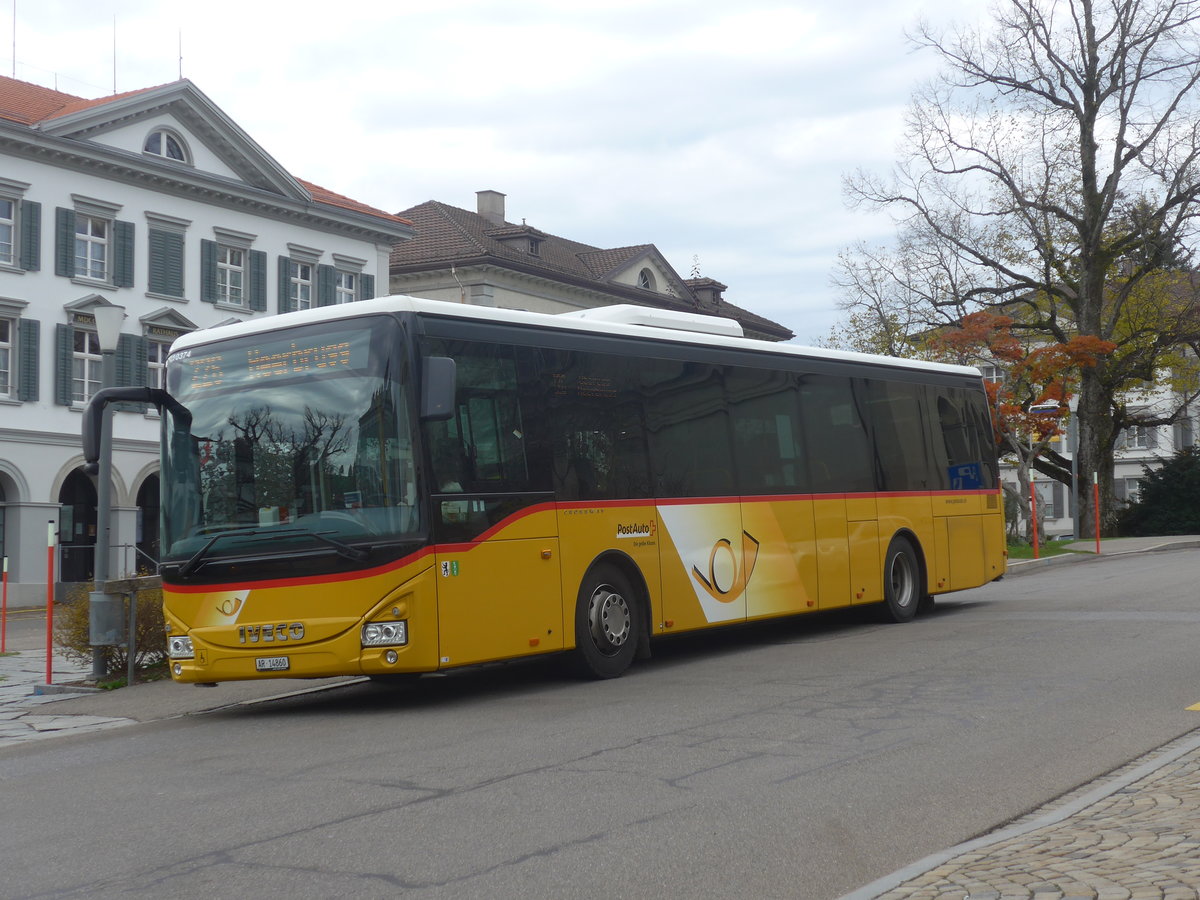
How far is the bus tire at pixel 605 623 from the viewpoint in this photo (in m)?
12.3

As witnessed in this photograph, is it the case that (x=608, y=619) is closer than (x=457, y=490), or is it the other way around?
(x=457, y=490)

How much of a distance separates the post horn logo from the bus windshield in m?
4.02

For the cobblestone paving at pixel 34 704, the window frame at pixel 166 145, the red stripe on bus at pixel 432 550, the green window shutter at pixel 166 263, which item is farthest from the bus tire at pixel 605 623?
the window frame at pixel 166 145

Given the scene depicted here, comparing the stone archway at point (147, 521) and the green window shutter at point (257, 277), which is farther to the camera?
the green window shutter at point (257, 277)

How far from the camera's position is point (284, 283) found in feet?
150

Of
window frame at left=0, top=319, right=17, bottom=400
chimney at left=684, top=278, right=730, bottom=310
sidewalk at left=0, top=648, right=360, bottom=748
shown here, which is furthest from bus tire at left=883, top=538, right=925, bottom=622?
chimney at left=684, top=278, right=730, bottom=310

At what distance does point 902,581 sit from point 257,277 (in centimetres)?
3161

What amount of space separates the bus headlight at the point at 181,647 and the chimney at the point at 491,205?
54.1m

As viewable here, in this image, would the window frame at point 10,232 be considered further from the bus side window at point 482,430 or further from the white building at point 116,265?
the bus side window at point 482,430

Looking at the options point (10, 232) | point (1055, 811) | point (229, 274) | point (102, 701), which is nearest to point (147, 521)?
point (229, 274)

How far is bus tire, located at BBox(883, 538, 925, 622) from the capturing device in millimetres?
17125

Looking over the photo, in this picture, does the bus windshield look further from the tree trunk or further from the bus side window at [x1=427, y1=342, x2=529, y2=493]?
the tree trunk

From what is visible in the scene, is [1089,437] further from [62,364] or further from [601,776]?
[601,776]

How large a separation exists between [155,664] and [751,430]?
21.5ft
